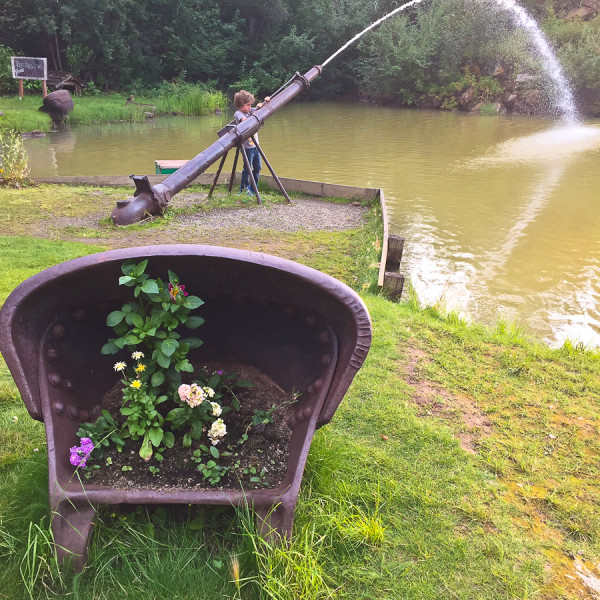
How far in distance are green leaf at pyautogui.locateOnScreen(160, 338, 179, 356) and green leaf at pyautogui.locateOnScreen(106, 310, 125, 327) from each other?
18cm

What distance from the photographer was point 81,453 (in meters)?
1.85

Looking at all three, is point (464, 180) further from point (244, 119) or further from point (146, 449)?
point (146, 449)

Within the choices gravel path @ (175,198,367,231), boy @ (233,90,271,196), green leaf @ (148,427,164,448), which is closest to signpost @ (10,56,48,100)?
boy @ (233,90,271,196)

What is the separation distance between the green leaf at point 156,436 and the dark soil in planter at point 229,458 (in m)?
0.08

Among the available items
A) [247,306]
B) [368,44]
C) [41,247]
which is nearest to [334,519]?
[247,306]

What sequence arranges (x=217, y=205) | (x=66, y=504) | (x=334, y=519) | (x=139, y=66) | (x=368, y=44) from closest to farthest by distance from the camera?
(x=66, y=504), (x=334, y=519), (x=217, y=205), (x=139, y=66), (x=368, y=44)

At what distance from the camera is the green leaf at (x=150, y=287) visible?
6.13 ft

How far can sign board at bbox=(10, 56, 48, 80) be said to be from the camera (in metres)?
17.6

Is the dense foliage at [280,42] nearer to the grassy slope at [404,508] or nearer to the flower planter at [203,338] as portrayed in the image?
the flower planter at [203,338]

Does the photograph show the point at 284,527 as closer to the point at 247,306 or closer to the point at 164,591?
the point at 164,591

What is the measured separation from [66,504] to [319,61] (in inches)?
1325

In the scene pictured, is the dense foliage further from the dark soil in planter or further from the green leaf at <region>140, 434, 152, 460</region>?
the green leaf at <region>140, 434, 152, 460</region>

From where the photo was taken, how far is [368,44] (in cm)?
3023

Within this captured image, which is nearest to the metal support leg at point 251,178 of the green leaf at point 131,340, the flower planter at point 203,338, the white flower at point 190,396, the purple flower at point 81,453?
the flower planter at point 203,338
